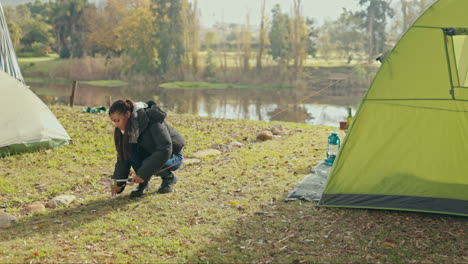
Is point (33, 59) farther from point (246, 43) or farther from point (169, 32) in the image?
point (246, 43)

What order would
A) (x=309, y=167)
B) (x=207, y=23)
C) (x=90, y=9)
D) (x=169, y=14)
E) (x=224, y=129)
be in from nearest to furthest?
(x=309, y=167), (x=224, y=129), (x=207, y=23), (x=169, y=14), (x=90, y=9)

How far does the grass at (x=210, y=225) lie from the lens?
4109mm

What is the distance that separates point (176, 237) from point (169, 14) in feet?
112

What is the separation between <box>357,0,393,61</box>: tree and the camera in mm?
39031

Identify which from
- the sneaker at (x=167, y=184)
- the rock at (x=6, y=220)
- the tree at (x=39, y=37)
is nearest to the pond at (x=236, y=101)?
the sneaker at (x=167, y=184)

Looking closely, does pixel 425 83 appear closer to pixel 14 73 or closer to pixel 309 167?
pixel 309 167

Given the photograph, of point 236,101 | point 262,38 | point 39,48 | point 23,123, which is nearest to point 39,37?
point 39,48

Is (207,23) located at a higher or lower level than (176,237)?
higher

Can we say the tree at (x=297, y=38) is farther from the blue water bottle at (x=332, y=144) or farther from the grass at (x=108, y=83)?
the blue water bottle at (x=332, y=144)

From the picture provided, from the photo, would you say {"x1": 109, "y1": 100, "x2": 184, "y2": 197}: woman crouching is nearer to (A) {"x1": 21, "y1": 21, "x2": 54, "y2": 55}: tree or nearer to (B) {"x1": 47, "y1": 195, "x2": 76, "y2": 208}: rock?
(B) {"x1": 47, "y1": 195, "x2": 76, "y2": 208}: rock

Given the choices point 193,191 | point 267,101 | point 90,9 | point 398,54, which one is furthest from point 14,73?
point 90,9

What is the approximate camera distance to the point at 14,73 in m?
10.5

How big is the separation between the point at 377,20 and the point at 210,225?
124 ft

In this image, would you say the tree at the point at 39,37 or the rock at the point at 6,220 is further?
the tree at the point at 39,37
